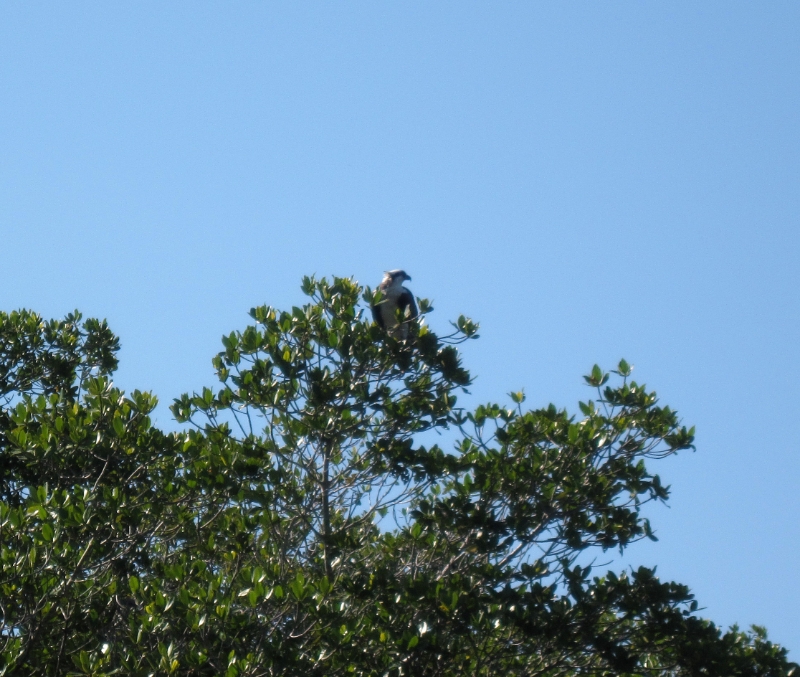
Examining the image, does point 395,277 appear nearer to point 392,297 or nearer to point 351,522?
point 392,297

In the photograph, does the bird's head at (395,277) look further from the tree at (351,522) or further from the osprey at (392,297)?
the tree at (351,522)

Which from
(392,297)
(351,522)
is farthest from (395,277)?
(351,522)

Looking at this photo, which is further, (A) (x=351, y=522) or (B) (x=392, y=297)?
(B) (x=392, y=297)

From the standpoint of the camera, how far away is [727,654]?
7.60 metres

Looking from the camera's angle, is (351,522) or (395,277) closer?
(351,522)

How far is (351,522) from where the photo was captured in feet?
27.2

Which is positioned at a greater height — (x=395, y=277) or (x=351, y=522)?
(x=395, y=277)

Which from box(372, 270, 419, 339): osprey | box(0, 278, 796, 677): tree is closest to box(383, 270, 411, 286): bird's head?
box(372, 270, 419, 339): osprey

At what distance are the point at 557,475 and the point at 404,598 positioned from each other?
1.53 meters

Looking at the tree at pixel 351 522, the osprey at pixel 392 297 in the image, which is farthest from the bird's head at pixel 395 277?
the tree at pixel 351 522

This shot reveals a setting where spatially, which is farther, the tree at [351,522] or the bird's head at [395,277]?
the bird's head at [395,277]

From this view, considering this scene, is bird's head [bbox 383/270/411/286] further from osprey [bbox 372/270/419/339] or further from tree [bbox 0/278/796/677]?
tree [bbox 0/278/796/677]

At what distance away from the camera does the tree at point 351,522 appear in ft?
22.7

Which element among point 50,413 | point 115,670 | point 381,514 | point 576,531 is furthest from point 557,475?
point 50,413
